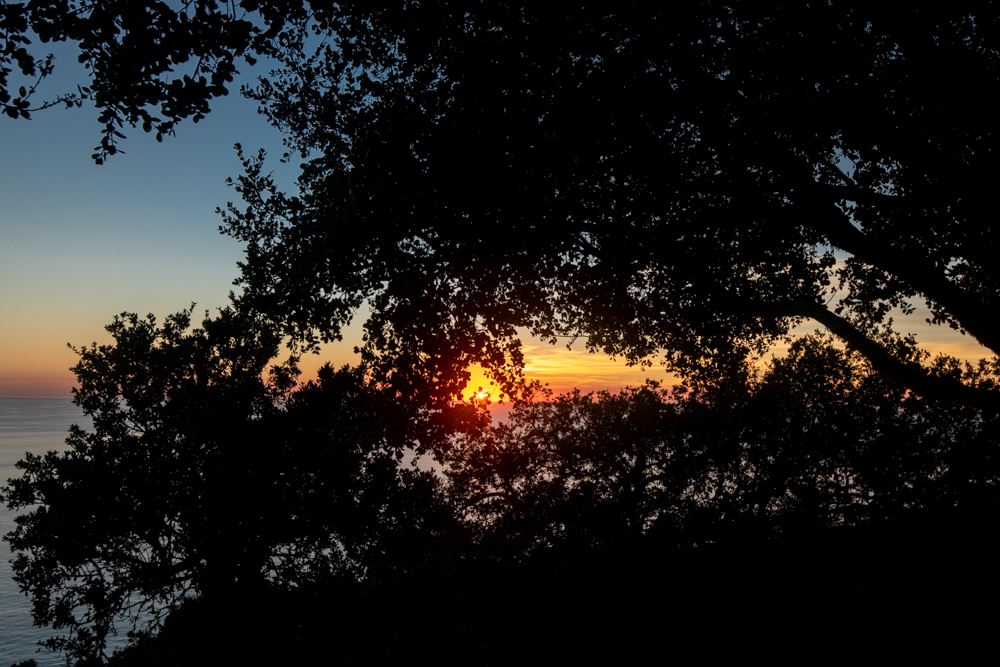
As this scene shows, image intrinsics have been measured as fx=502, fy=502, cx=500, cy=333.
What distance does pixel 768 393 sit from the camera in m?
14.1

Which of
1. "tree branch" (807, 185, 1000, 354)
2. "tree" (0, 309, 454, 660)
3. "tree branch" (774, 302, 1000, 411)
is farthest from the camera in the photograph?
"tree" (0, 309, 454, 660)

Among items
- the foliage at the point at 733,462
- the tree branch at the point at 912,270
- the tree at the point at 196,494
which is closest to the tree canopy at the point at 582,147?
the tree branch at the point at 912,270

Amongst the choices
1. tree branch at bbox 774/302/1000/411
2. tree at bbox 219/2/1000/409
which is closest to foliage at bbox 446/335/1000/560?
tree branch at bbox 774/302/1000/411

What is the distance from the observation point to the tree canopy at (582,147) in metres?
5.73

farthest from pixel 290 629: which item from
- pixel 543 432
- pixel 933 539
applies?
pixel 933 539

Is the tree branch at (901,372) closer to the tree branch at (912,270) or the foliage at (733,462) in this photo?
the tree branch at (912,270)

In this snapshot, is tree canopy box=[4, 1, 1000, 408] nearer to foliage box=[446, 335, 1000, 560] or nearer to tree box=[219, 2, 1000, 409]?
tree box=[219, 2, 1000, 409]

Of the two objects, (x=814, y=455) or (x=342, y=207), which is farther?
(x=814, y=455)

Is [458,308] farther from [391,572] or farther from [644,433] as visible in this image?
[391,572]

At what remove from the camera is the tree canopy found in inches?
226

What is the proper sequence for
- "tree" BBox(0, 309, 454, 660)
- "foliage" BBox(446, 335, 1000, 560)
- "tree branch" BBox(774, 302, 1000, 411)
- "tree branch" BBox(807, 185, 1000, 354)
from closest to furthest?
"tree branch" BBox(807, 185, 1000, 354) → "tree branch" BBox(774, 302, 1000, 411) → "foliage" BBox(446, 335, 1000, 560) → "tree" BBox(0, 309, 454, 660)

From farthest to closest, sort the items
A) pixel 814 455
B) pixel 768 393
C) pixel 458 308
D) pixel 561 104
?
pixel 768 393 → pixel 814 455 → pixel 458 308 → pixel 561 104

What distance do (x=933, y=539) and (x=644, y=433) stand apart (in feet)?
22.2

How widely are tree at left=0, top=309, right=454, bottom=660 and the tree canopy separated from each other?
41.1 ft
